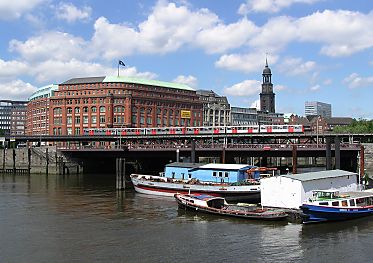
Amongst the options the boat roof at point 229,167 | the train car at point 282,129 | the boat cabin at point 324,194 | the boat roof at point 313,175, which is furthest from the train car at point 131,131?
the boat cabin at point 324,194

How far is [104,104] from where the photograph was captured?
185 meters

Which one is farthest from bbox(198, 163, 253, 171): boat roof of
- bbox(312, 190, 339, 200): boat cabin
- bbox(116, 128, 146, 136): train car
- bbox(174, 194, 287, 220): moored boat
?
bbox(116, 128, 146, 136): train car

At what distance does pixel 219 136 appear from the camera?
125312 mm

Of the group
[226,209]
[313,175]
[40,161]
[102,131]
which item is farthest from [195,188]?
[102,131]

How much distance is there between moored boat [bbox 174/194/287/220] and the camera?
162 feet

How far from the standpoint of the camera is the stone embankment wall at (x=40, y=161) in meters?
127

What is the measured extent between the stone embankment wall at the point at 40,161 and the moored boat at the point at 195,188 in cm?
5346

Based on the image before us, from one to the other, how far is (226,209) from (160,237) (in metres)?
12.4

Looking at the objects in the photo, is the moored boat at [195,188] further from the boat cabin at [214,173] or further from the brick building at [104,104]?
the brick building at [104,104]

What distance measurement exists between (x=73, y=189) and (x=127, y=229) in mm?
43299

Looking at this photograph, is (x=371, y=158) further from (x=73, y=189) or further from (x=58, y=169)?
(x=58, y=169)

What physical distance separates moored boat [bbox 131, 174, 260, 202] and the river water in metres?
7.21

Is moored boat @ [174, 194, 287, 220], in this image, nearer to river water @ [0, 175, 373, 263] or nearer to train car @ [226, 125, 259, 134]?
river water @ [0, 175, 373, 263]

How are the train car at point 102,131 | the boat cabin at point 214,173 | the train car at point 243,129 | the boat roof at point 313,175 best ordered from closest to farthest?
the boat roof at point 313,175 < the boat cabin at point 214,173 < the train car at point 243,129 < the train car at point 102,131
